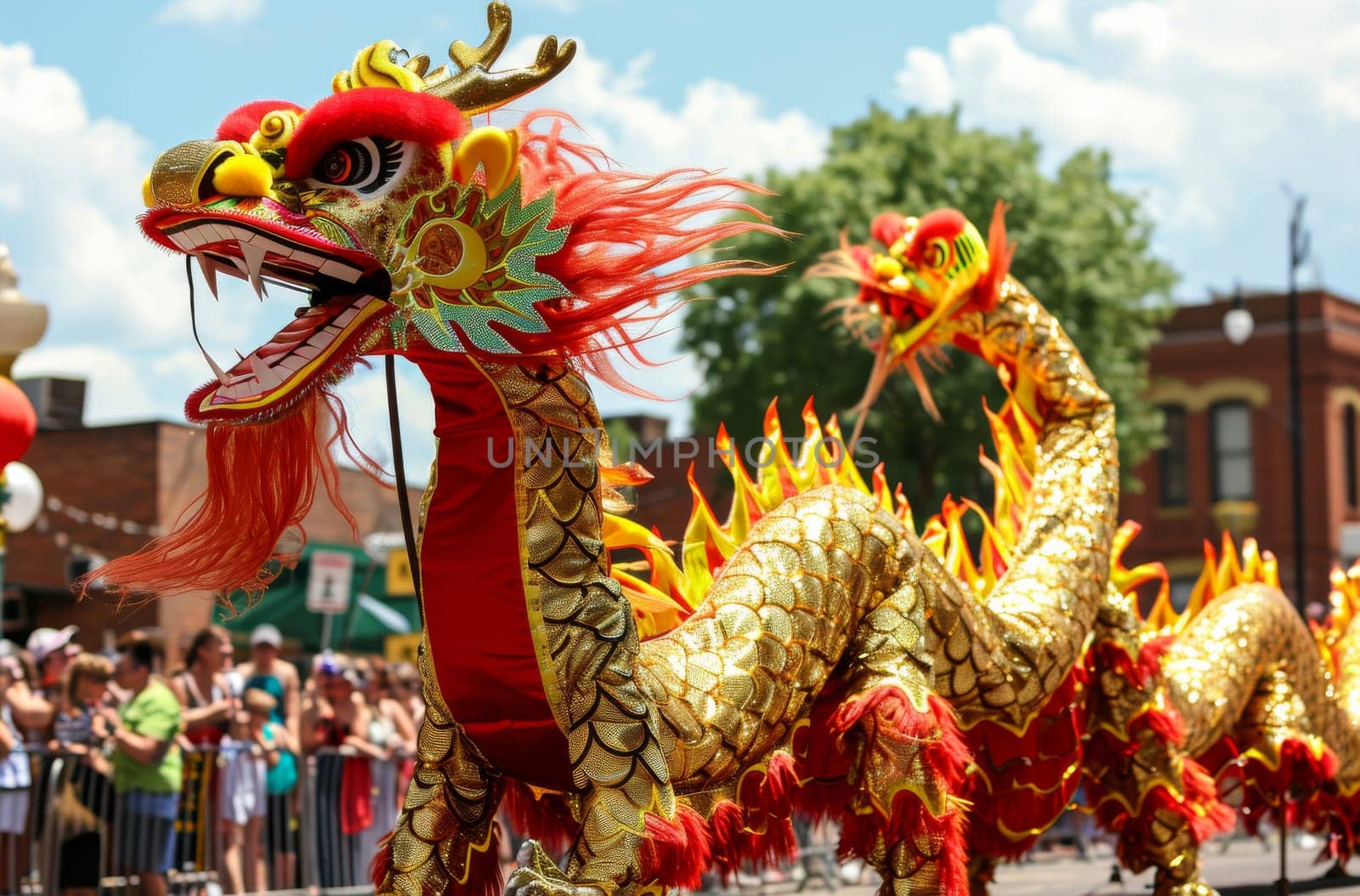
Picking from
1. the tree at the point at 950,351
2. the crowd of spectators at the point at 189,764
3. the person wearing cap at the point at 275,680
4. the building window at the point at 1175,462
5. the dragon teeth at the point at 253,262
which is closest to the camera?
the dragon teeth at the point at 253,262

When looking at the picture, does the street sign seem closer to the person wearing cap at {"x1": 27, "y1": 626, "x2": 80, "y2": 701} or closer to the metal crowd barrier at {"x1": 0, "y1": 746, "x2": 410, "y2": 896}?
the metal crowd barrier at {"x1": 0, "y1": 746, "x2": 410, "y2": 896}

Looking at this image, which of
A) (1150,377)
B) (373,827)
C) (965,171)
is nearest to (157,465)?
(965,171)

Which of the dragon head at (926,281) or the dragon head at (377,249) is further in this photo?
the dragon head at (926,281)

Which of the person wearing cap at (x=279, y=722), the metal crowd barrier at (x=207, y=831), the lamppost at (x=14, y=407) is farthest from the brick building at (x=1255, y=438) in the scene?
the person wearing cap at (x=279, y=722)

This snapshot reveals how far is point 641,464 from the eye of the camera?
453 cm

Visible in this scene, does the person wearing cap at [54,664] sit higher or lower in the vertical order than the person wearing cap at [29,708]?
higher

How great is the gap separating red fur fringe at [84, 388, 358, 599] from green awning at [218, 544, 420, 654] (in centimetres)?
1435

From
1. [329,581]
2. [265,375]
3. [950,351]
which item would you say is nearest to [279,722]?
[329,581]

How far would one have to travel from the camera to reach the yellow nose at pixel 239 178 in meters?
3.59

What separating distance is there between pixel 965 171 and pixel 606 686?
58.5 ft

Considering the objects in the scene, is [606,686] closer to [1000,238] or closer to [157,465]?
[1000,238]

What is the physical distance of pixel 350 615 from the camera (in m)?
19.7

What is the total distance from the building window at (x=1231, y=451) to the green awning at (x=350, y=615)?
652 inches

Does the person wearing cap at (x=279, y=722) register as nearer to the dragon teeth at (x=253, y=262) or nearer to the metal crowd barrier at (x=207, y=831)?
the metal crowd barrier at (x=207, y=831)
